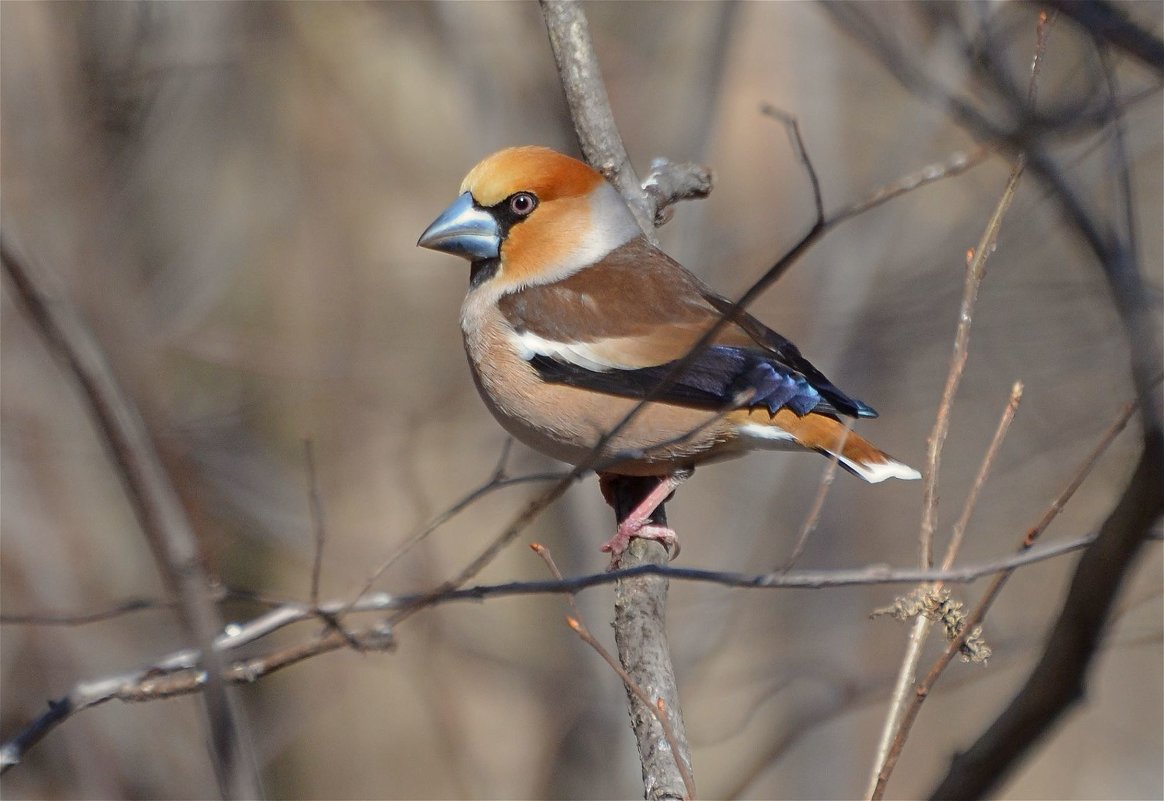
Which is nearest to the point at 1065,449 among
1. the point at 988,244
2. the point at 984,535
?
the point at 984,535

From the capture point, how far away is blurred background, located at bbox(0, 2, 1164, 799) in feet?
18.8

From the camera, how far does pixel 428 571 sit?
18.8 ft

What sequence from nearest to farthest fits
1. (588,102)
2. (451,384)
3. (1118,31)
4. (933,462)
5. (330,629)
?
(1118,31) → (330,629) → (933,462) → (588,102) → (451,384)

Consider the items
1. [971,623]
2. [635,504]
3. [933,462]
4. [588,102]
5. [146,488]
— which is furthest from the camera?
[588,102]

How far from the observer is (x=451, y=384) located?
7285mm

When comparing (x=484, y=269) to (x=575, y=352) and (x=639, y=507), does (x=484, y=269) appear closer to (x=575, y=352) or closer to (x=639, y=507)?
(x=575, y=352)

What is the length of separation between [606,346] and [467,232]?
71 cm

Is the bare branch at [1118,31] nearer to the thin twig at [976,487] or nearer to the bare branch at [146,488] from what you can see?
the thin twig at [976,487]

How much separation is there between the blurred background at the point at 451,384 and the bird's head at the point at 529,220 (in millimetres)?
1551

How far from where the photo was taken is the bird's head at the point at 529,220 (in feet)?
12.5

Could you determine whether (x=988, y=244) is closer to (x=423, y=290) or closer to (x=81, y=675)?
(x=81, y=675)

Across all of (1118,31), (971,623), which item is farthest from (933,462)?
(1118,31)

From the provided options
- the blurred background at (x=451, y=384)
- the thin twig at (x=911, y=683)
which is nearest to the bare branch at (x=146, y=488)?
the thin twig at (x=911, y=683)

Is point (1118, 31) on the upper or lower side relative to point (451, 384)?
lower
